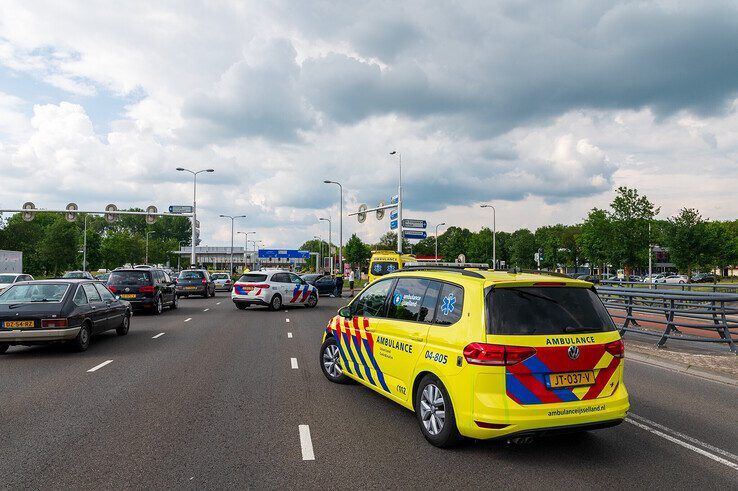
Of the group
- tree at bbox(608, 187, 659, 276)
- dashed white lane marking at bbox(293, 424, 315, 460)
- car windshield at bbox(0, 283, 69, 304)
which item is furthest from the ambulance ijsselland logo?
tree at bbox(608, 187, 659, 276)

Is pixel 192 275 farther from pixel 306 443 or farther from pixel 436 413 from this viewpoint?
pixel 436 413

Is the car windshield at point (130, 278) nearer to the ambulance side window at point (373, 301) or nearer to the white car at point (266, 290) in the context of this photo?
the white car at point (266, 290)

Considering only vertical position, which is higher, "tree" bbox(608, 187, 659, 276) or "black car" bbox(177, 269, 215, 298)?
"tree" bbox(608, 187, 659, 276)

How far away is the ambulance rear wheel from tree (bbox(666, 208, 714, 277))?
41107 mm

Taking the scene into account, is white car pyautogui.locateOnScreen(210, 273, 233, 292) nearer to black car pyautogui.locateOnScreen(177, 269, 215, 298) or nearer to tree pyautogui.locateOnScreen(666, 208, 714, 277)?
black car pyautogui.locateOnScreen(177, 269, 215, 298)

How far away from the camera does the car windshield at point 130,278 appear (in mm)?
20516

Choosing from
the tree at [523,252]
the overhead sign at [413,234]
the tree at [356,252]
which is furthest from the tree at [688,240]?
the tree at [356,252]

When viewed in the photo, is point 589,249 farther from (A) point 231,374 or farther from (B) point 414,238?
(A) point 231,374

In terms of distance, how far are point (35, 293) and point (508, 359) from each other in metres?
10.0

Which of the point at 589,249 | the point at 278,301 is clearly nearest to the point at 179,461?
the point at 278,301

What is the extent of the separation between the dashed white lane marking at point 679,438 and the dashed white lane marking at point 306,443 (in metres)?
3.51

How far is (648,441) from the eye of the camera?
18.4 ft

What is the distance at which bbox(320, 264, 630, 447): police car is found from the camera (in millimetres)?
4836

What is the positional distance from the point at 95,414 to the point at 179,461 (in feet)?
6.85
